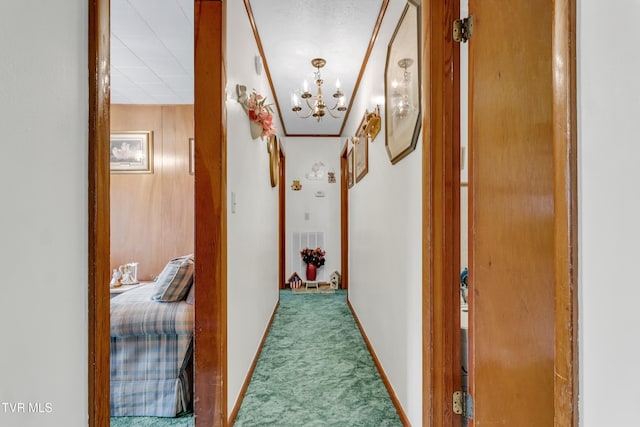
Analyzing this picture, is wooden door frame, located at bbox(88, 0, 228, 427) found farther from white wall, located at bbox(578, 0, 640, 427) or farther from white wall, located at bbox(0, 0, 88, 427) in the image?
white wall, located at bbox(578, 0, 640, 427)

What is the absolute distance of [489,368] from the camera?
3.84 feet

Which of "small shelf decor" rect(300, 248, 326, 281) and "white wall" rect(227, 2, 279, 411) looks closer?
"white wall" rect(227, 2, 279, 411)

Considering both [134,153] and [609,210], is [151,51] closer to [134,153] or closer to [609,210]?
[134,153]

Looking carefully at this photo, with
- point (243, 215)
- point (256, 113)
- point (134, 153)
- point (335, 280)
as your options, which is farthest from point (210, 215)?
point (335, 280)

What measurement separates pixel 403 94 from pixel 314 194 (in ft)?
13.2

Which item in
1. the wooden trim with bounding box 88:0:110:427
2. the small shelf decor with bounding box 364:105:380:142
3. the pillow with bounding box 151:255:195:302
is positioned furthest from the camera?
the small shelf decor with bounding box 364:105:380:142

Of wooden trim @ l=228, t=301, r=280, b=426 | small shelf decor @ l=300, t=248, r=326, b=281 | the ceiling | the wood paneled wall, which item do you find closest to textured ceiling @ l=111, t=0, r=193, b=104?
the ceiling

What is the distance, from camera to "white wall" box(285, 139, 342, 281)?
5836 millimetres

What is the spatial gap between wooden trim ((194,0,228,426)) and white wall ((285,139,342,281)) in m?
4.19

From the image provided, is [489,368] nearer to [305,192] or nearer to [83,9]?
[83,9]

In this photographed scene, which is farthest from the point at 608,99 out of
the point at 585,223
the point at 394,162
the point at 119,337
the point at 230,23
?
the point at 119,337

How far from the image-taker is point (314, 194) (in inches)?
231

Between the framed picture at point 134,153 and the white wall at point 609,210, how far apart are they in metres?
4.43

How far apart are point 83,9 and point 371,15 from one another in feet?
7.17
